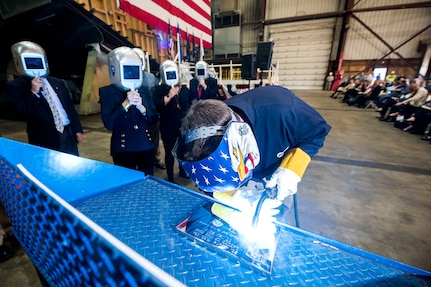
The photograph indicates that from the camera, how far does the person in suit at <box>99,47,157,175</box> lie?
5.24 feet

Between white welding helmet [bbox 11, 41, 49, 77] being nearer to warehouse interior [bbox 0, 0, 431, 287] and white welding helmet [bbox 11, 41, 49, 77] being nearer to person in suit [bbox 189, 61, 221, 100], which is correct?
warehouse interior [bbox 0, 0, 431, 287]

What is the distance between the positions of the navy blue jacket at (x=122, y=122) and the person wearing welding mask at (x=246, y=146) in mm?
1066

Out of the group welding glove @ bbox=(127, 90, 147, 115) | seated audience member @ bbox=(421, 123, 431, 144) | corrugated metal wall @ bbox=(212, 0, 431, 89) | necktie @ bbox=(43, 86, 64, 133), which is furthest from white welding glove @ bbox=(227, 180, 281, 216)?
corrugated metal wall @ bbox=(212, 0, 431, 89)

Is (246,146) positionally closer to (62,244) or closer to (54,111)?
(62,244)

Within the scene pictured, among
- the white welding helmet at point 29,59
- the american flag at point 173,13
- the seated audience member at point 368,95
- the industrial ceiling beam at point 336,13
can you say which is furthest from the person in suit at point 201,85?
the industrial ceiling beam at point 336,13

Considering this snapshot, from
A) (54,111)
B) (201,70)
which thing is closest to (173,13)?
(201,70)

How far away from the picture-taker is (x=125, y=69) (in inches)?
62.0

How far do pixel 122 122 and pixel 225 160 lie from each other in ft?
4.59

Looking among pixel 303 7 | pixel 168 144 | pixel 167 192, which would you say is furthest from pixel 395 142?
pixel 303 7

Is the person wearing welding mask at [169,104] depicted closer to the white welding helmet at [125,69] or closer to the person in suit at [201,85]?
the person in suit at [201,85]

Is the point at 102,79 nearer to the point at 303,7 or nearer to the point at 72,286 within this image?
the point at 72,286

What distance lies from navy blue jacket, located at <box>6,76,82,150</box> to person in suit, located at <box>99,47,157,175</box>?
2.19 feet

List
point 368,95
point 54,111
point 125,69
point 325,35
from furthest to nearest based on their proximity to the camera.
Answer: point 325,35 < point 368,95 < point 54,111 < point 125,69

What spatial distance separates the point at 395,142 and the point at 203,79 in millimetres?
4485
